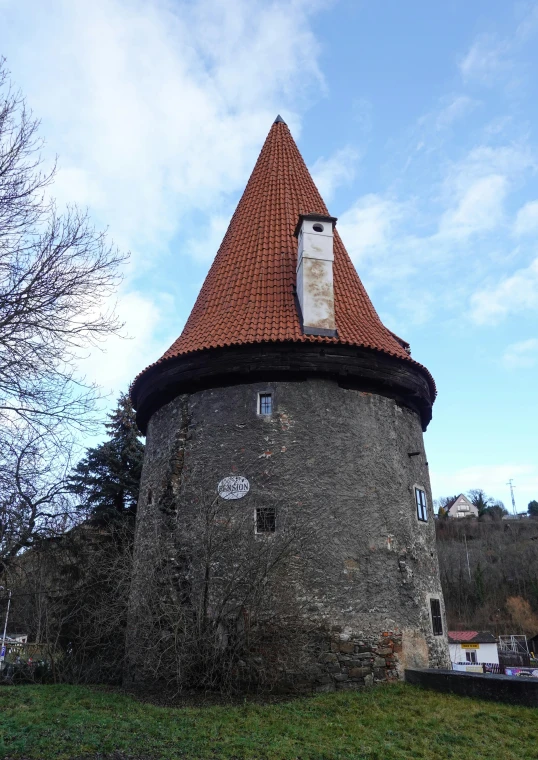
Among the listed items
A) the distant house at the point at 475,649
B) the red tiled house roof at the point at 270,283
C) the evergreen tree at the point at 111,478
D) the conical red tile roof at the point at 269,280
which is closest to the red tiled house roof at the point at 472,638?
the distant house at the point at 475,649

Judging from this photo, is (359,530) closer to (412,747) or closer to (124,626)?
(412,747)

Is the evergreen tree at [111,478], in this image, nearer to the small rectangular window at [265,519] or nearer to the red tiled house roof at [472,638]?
the small rectangular window at [265,519]

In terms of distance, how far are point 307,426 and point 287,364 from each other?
109cm

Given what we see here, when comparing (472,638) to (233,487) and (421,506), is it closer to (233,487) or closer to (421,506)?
(421,506)

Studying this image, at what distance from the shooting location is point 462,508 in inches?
4131

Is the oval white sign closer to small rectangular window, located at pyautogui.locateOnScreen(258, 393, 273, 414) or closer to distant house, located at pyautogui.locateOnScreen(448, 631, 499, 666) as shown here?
small rectangular window, located at pyautogui.locateOnScreen(258, 393, 273, 414)

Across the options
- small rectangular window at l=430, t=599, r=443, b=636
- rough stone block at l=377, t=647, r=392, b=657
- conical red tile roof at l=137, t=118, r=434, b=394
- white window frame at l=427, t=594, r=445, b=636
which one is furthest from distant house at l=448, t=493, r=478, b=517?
rough stone block at l=377, t=647, r=392, b=657

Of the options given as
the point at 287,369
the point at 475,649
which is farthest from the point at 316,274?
the point at 475,649

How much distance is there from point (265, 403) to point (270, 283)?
8.50 ft

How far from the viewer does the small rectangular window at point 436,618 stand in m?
10.9

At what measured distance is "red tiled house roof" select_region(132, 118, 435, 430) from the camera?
1146cm

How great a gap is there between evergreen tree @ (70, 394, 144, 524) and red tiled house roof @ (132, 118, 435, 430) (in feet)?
13.2

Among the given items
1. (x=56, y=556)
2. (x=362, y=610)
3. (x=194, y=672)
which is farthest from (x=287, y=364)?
(x=56, y=556)

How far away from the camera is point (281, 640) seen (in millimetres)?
9500
